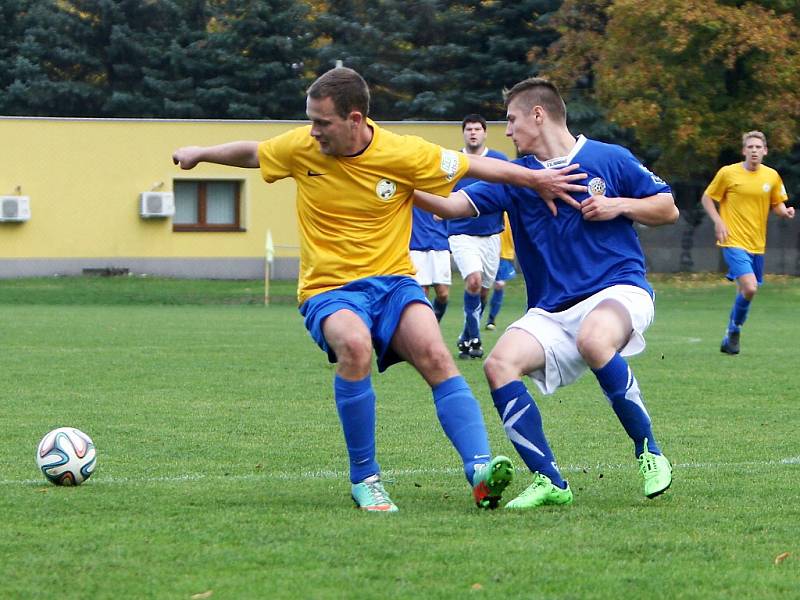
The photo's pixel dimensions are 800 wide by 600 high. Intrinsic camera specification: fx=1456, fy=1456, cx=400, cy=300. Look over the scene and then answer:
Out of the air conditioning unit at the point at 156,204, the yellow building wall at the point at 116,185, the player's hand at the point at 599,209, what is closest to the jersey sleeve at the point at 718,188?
the player's hand at the point at 599,209

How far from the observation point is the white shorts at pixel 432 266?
48.5 ft

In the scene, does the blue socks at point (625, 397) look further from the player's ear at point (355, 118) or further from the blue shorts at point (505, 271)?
the blue shorts at point (505, 271)

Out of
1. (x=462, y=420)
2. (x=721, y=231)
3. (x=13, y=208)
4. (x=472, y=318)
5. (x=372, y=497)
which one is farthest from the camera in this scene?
(x=13, y=208)

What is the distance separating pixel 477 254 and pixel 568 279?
8505 mm

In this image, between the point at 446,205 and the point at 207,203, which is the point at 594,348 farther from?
the point at 207,203

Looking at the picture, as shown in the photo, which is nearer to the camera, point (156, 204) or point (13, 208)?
point (13, 208)

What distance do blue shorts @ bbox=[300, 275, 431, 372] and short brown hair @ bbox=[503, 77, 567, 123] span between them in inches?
38.3

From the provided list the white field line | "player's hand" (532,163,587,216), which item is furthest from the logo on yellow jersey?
the white field line

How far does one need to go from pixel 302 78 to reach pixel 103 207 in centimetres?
964

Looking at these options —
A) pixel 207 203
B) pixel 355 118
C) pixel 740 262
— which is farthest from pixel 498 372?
pixel 207 203

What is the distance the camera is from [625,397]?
612cm

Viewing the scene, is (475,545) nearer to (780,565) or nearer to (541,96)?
(780,565)

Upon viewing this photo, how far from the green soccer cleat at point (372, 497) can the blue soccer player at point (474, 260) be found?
801 cm

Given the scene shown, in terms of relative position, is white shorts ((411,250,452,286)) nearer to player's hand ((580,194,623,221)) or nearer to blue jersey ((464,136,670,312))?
blue jersey ((464,136,670,312))
